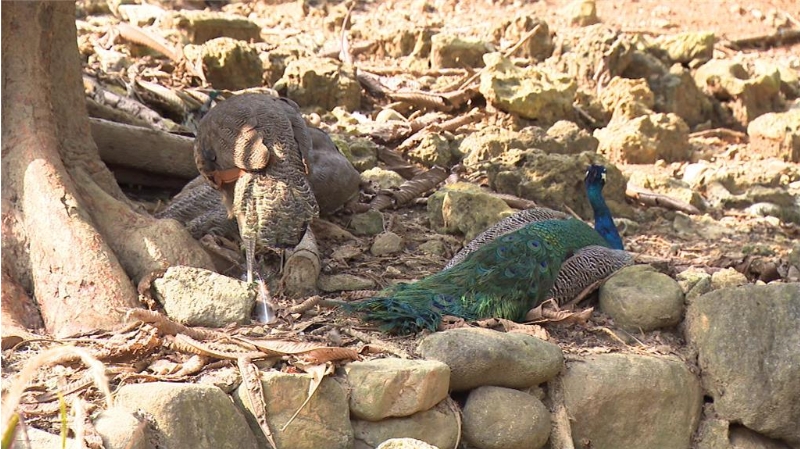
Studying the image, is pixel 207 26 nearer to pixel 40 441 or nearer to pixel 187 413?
pixel 187 413

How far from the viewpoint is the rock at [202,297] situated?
4.59 meters

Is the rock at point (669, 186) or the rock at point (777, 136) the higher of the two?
the rock at point (669, 186)

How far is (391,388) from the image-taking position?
4223 millimetres

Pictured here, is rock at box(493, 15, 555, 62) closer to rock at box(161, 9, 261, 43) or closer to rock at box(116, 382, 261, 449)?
rock at box(161, 9, 261, 43)

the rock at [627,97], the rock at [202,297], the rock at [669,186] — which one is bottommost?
the rock at [627,97]

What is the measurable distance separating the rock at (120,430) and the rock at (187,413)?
88 millimetres

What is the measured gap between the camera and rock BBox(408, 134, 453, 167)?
8.27 m

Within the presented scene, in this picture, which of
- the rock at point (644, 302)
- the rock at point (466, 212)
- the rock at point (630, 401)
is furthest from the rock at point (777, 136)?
the rock at point (630, 401)

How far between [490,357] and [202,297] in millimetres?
1286

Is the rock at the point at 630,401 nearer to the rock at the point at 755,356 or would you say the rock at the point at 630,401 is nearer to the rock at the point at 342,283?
the rock at the point at 755,356

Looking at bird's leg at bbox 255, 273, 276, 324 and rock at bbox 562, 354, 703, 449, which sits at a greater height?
bird's leg at bbox 255, 273, 276, 324

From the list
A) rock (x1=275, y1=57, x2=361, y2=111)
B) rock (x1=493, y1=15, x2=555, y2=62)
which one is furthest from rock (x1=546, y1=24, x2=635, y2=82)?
rock (x1=275, y1=57, x2=361, y2=111)

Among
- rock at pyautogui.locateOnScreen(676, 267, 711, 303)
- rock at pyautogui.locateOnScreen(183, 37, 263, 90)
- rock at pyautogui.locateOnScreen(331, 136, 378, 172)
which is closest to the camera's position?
rock at pyautogui.locateOnScreen(676, 267, 711, 303)

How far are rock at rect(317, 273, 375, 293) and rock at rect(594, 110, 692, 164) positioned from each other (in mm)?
4868
